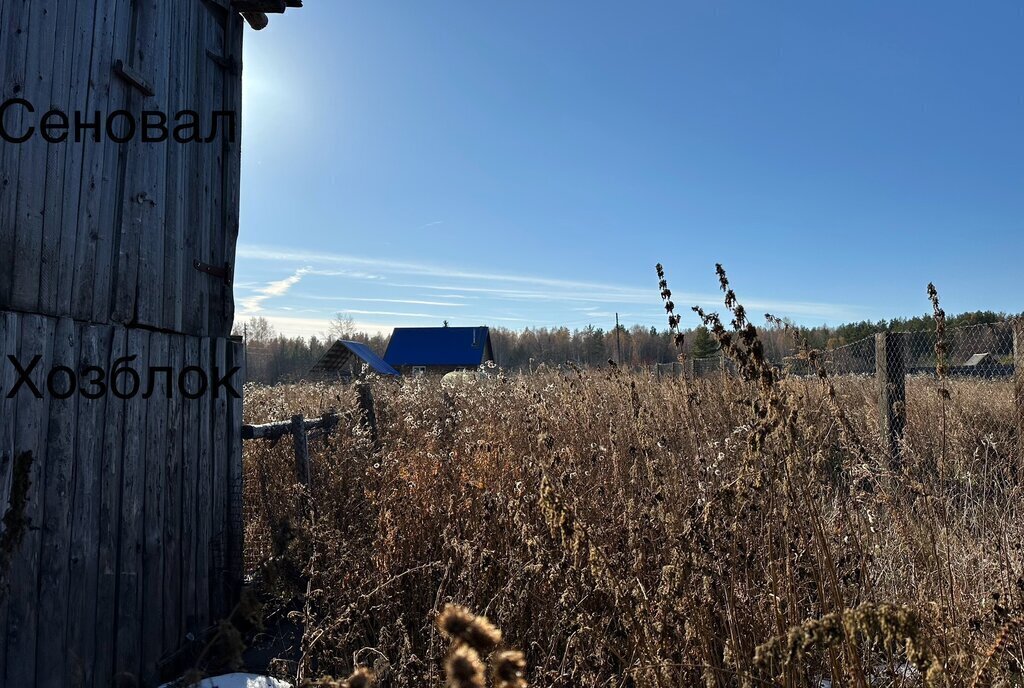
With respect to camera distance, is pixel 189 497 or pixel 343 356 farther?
pixel 343 356

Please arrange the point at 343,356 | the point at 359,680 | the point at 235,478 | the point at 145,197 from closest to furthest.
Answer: the point at 359,680
the point at 145,197
the point at 235,478
the point at 343,356

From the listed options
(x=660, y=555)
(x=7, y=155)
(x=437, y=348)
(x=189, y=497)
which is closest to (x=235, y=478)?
(x=189, y=497)

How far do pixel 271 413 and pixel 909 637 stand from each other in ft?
25.6

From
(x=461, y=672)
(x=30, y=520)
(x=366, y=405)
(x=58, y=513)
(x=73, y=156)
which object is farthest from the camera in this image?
(x=366, y=405)

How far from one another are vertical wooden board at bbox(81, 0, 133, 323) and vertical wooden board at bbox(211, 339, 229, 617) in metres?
1.10

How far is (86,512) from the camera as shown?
3254 mm

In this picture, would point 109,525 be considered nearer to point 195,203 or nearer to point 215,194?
point 195,203

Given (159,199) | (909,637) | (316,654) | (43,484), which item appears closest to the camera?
(909,637)

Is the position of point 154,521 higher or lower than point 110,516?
lower

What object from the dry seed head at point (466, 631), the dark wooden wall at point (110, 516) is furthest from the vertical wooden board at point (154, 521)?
the dry seed head at point (466, 631)

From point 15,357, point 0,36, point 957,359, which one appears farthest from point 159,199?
point 957,359

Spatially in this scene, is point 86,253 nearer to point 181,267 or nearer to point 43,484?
point 181,267

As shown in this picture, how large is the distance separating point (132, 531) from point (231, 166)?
2634mm

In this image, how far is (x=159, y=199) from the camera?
4.02 m
